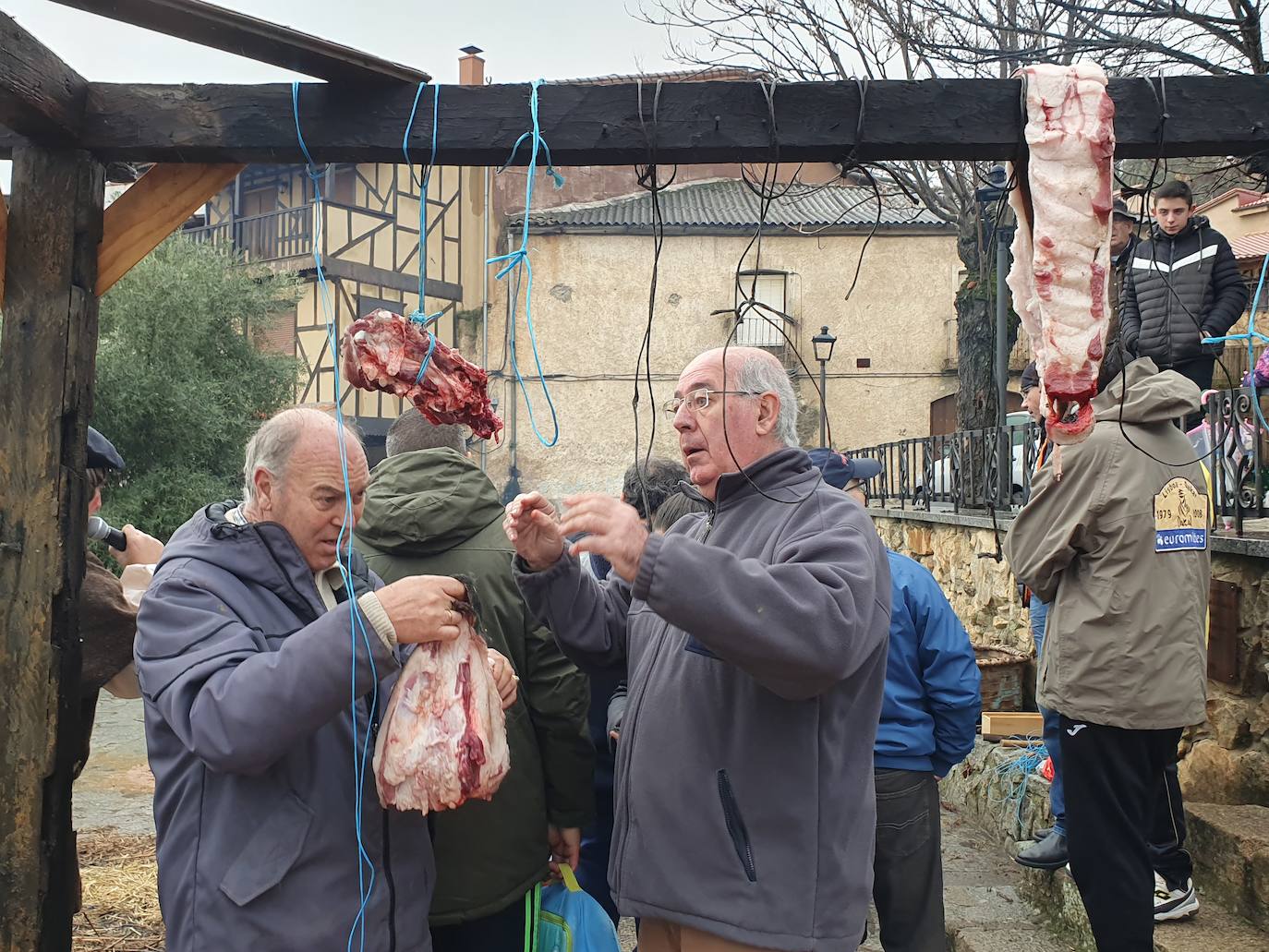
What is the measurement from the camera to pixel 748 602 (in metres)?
2.10

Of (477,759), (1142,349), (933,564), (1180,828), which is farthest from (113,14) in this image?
(933,564)

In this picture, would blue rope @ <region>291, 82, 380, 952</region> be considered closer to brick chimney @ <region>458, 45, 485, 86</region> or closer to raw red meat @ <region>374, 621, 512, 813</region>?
raw red meat @ <region>374, 621, 512, 813</region>

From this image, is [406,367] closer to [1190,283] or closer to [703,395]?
[703,395]

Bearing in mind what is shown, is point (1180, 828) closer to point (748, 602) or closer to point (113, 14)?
point (748, 602)

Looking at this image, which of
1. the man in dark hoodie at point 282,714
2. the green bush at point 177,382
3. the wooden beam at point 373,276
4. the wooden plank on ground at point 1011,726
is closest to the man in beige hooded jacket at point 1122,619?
the man in dark hoodie at point 282,714

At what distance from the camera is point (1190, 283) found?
241 inches

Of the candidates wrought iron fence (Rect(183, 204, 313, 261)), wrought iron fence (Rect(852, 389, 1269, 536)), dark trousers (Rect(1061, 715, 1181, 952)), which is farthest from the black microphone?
wrought iron fence (Rect(183, 204, 313, 261))

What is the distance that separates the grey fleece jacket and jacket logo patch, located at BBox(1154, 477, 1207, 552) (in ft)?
5.29

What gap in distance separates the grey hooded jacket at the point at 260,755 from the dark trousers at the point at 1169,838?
2.83 meters

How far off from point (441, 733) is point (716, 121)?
169 centimetres

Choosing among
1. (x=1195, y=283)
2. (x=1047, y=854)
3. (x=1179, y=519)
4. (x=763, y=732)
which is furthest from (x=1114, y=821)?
(x=1195, y=283)

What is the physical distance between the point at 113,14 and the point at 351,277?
A: 61.3 ft

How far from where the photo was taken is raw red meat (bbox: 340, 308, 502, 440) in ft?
7.95

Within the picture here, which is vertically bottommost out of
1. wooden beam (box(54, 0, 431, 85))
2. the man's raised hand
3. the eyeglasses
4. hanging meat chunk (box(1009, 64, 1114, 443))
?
the man's raised hand
